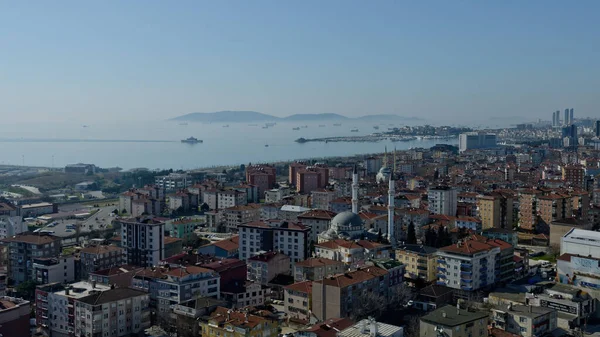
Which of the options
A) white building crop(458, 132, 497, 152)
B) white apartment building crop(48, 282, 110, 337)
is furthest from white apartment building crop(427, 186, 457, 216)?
white building crop(458, 132, 497, 152)

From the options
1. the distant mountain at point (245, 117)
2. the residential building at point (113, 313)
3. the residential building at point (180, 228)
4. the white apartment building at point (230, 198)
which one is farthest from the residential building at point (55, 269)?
the distant mountain at point (245, 117)

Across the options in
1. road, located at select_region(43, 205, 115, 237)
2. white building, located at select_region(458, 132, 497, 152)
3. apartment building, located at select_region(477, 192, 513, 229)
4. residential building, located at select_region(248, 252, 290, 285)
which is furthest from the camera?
white building, located at select_region(458, 132, 497, 152)

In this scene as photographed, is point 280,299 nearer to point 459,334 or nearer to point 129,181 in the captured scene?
point 459,334

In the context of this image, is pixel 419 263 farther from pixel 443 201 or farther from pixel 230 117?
pixel 230 117

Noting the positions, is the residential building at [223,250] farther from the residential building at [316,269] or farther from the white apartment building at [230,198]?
the white apartment building at [230,198]

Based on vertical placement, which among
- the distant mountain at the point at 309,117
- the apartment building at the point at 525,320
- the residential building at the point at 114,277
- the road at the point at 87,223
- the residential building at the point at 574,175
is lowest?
the road at the point at 87,223

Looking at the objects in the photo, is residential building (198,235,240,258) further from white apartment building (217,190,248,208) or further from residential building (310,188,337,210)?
white apartment building (217,190,248,208)
